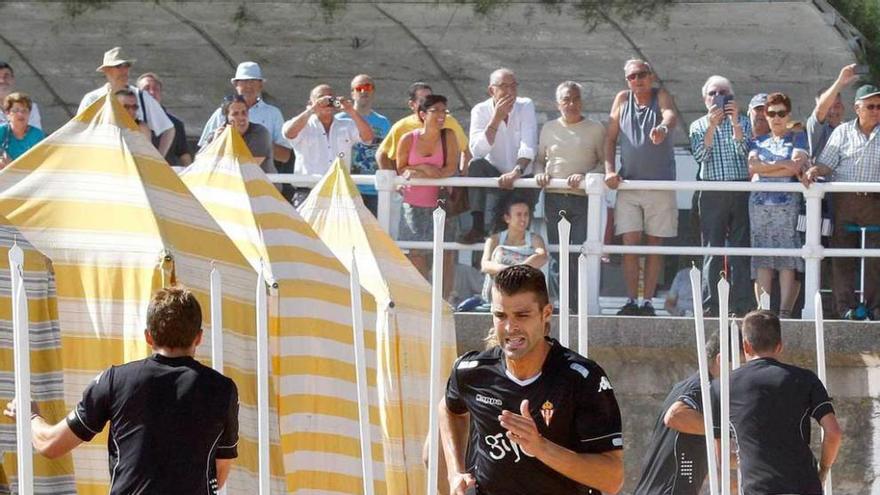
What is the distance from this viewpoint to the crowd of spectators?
441 inches

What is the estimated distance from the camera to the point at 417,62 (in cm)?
1834

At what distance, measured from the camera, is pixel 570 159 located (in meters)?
11.6

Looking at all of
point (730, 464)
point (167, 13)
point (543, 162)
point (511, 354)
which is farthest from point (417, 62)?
point (511, 354)

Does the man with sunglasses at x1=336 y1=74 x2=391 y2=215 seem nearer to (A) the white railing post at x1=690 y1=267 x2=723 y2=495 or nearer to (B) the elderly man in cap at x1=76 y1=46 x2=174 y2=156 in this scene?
(B) the elderly man in cap at x1=76 y1=46 x2=174 y2=156

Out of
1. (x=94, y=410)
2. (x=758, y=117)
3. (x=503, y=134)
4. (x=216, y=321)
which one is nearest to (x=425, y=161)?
(x=503, y=134)

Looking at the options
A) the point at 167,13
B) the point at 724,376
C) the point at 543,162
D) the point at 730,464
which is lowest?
the point at 730,464

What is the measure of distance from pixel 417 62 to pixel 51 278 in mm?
11398

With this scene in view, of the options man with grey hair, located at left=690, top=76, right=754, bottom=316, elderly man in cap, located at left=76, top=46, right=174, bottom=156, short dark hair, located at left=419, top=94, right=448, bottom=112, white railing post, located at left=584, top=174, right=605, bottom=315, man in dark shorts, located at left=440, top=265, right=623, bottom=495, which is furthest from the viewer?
elderly man in cap, located at left=76, top=46, right=174, bottom=156

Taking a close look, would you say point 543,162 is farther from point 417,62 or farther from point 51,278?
point 417,62

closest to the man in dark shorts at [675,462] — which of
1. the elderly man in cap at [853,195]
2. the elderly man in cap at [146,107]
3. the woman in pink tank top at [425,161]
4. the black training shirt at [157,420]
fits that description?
the elderly man in cap at [853,195]

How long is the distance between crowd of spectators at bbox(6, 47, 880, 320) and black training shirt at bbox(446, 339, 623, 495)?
4.84m

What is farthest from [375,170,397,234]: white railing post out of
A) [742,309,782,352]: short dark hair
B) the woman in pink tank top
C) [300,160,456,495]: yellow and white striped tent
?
[742,309,782,352]: short dark hair

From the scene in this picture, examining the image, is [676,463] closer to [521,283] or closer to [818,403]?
[818,403]

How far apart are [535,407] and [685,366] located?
526cm
